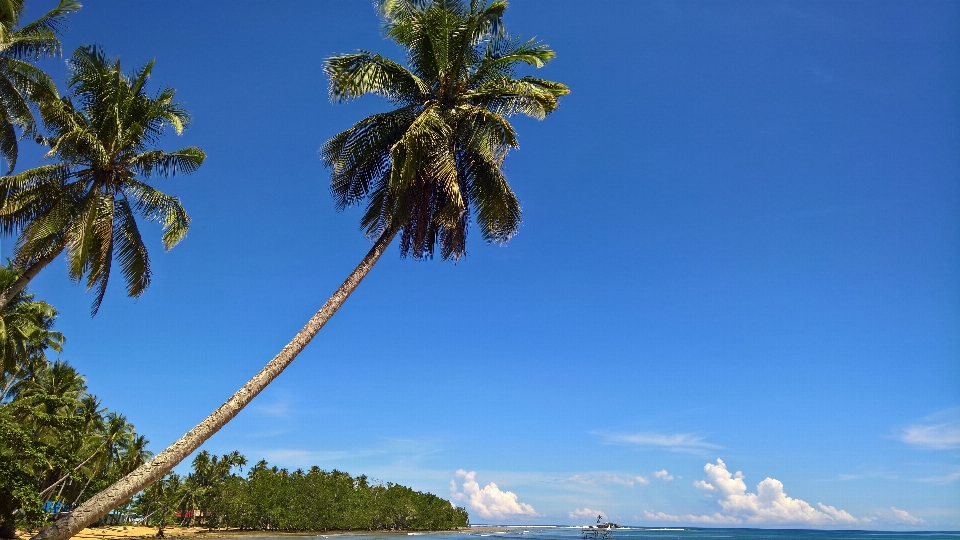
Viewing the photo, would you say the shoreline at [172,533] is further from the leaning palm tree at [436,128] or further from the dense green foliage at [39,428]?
the leaning palm tree at [436,128]

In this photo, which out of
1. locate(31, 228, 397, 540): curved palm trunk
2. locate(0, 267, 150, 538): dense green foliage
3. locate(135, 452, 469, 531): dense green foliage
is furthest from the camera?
locate(135, 452, 469, 531): dense green foliage

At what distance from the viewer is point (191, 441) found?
10.8 m

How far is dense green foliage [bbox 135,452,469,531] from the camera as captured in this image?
77069 millimetres

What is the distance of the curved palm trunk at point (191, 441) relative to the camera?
970 cm

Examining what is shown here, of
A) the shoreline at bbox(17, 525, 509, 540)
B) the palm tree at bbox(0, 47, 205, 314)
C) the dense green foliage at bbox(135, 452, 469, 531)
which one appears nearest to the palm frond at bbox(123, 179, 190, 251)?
the palm tree at bbox(0, 47, 205, 314)

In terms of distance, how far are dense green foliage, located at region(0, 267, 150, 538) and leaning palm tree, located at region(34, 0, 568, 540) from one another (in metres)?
12.9

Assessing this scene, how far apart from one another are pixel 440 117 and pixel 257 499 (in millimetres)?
88023

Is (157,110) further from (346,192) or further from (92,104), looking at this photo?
(346,192)

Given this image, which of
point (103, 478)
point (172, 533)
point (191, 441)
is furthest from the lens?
point (172, 533)

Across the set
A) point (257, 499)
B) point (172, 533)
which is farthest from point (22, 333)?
point (257, 499)

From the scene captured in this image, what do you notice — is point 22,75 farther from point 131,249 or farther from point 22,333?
point 22,333

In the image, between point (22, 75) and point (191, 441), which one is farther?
point (22, 75)

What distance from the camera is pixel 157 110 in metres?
17.3

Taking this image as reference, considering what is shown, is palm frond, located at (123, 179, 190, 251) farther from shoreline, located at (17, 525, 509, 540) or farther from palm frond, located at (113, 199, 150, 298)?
shoreline, located at (17, 525, 509, 540)
